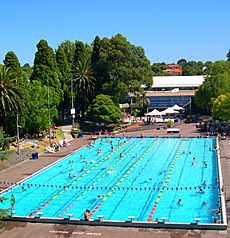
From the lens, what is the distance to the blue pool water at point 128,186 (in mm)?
25016

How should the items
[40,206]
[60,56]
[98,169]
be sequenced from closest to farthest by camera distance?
[40,206] → [98,169] → [60,56]

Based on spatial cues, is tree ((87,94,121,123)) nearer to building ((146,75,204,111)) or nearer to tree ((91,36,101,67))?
tree ((91,36,101,67))

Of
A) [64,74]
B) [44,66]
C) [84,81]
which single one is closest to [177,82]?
[84,81]

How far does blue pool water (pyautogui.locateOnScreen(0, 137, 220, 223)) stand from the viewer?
25.0 meters

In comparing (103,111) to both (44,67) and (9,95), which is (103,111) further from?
(9,95)

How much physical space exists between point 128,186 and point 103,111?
94.2 feet

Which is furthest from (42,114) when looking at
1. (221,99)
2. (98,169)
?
(221,99)

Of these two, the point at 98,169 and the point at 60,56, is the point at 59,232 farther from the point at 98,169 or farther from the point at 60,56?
the point at 60,56

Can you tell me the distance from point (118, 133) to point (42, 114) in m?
15.9

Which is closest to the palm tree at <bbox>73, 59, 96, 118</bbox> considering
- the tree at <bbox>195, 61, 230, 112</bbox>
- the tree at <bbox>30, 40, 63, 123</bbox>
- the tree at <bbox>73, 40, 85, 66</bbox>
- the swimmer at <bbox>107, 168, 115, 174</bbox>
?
the tree at <bbox>73, 40, 85, 66</bbox>

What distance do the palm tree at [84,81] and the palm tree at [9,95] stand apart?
2511cm

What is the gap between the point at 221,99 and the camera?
56125mm

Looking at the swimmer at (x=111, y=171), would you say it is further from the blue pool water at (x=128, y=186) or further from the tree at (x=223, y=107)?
the tree at (x=223, y=107)

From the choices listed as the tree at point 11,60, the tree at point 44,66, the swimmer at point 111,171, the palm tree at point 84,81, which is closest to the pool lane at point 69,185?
the swimmer at point 111,171
